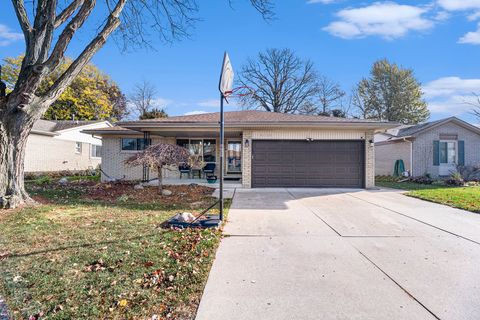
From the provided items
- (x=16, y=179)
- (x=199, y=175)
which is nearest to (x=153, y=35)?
(x=16, y=179)

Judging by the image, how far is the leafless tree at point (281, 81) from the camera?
33.1 m

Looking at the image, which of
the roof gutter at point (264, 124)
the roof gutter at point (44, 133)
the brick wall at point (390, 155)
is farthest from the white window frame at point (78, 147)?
the brick wall at point (390, 155)

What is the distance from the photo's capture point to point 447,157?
52.6 ft

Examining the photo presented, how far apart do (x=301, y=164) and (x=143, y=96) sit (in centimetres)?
3245

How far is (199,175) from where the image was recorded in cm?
1420

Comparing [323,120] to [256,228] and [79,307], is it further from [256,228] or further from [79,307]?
[79,307]

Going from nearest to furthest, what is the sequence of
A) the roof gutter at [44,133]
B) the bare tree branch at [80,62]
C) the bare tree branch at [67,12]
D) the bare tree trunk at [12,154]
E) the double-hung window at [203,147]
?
the bare tree trunk at [12,154]
the bare tree branch at [80,62]
the bare tree branch at [67,12]
the double-hung window at [203,147]
the roof gutter at [44,133]

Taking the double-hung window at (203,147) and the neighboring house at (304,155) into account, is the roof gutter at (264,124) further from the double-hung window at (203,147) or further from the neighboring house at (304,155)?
the double-hung window at (203,147)

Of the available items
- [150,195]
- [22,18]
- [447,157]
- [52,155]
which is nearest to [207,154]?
[150,195]

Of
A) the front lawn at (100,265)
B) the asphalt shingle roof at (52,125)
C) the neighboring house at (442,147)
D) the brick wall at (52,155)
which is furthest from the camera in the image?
the asphalt shingle roof at (52,125)

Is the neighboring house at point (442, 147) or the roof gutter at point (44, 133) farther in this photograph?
the roof gutter at point (44, 133)

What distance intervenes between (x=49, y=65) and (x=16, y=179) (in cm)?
303

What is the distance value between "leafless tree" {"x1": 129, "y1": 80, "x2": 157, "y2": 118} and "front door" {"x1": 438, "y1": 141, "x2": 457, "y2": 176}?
112 feet

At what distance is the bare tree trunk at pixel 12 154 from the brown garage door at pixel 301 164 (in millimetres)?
7902
